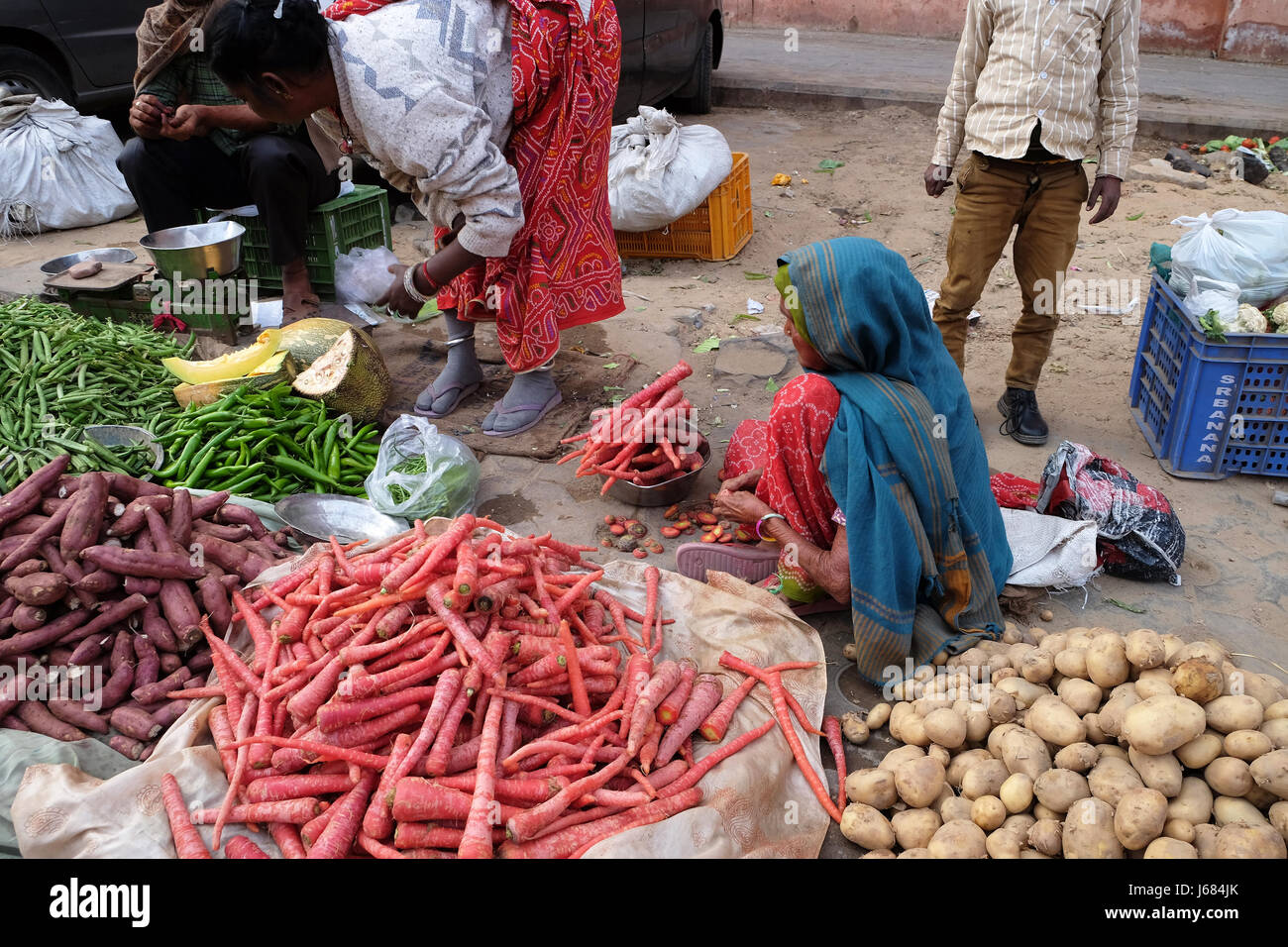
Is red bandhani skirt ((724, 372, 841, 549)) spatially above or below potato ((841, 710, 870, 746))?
above

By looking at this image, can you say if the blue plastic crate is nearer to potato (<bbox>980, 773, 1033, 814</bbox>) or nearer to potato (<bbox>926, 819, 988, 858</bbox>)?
potato (<bbox>980, 773, 1033, 814</bbox>)

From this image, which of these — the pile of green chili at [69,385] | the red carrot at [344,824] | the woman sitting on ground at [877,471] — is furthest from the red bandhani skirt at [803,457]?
the pile of green chili at [69,385]

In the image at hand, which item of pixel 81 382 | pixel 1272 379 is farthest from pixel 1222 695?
pixel 81 382

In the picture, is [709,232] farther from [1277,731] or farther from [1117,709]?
[1277,731]

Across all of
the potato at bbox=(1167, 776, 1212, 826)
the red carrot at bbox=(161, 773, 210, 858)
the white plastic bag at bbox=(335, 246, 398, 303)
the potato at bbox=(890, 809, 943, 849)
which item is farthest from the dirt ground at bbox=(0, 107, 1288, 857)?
the red carrot at bbox=(161, 773, 210, 858)

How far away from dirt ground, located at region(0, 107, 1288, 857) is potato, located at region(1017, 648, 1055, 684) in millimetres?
475

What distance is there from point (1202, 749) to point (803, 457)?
1.26m

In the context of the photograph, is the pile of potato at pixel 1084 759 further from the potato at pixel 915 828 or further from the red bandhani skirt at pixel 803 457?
the red bandhani skirt at pixel 803 457

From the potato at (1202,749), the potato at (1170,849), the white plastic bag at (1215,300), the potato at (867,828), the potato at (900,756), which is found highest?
the white plastic bag at (1215,300)

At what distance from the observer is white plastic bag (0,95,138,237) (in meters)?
6.77

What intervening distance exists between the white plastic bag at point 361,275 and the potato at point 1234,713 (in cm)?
471

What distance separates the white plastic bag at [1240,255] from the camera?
3748 mm

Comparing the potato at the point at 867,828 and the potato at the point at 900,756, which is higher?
the potato at the point at 900,756

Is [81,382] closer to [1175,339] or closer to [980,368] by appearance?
[980,368]
